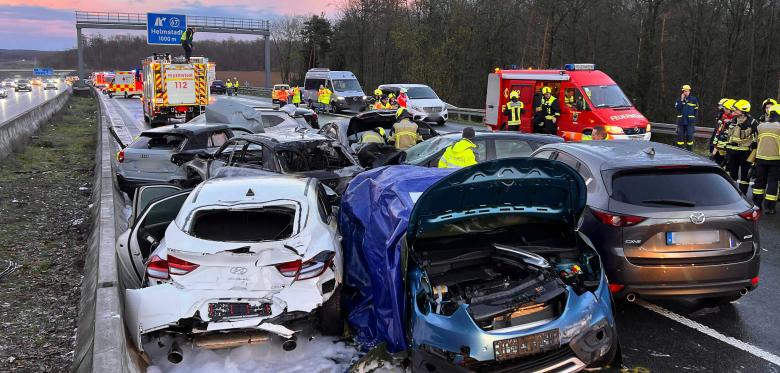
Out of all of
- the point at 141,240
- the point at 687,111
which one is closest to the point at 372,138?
the point at 141,240

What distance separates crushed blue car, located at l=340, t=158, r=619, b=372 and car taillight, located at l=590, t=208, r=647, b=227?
88cm

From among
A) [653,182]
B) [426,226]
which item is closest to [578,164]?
[653,182]

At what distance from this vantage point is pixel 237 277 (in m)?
4.32

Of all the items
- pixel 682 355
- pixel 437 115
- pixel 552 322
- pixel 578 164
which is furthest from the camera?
pixel 437 115

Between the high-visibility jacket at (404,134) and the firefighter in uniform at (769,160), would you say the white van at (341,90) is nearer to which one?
the high-visibility jacket at (404,134)

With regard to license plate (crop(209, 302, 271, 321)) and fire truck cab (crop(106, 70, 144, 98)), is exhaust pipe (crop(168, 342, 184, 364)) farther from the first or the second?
fire truck cab (crop(106, 70, 144, 98))

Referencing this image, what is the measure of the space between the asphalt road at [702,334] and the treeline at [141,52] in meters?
77.2

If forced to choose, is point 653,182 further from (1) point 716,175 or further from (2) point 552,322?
(2) point 552,322

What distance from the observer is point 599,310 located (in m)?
3.74

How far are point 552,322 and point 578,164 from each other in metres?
2.41

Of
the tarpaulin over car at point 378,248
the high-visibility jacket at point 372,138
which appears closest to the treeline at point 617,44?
the high-visibility jacket at point 372,138

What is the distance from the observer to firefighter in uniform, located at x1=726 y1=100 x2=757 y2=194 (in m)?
9.91

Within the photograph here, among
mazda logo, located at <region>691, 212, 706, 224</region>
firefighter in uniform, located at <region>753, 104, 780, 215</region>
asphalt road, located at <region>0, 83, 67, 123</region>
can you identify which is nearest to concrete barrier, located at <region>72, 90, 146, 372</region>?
mazda logo, located at <region>691, 212, 706, 224</region>

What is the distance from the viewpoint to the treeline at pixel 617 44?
34.3 metres
